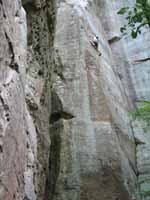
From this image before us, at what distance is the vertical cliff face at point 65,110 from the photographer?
137 inches

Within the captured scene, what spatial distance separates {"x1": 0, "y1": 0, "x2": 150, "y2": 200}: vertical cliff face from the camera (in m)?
3.48

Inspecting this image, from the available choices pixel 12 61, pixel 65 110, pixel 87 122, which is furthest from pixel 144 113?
pixel 12 61

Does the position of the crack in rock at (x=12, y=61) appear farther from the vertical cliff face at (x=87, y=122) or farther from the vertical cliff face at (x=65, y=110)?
the vertical cliff face at (x=87, y=122)

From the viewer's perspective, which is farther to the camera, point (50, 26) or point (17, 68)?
point (50, 26)

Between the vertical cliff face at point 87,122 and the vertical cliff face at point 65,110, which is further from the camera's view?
the vertical cliff face at point 87,122

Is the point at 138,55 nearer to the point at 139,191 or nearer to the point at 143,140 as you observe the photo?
the point at 143,140

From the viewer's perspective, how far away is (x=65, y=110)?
7727 mm

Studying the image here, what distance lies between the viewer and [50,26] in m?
6.28

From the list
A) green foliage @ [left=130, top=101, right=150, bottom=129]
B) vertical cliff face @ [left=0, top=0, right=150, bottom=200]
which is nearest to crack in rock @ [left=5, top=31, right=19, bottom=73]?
vertical cliff face @ [left=0, top=0, right=150, bottom=200]

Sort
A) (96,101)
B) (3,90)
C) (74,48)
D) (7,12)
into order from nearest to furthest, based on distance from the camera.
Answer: (3,90), (7,12), (96,101), (74,48)

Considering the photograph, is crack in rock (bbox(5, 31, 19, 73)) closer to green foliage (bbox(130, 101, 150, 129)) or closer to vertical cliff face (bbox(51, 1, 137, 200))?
vertical cliff face (bbox(51, 1, 137, 200))

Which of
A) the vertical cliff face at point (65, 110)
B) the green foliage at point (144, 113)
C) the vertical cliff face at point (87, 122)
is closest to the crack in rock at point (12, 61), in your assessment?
the vertical cliff face at point (65, 110)

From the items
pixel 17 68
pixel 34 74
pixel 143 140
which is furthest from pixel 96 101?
pixel 17 68

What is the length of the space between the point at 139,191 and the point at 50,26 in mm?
4303
